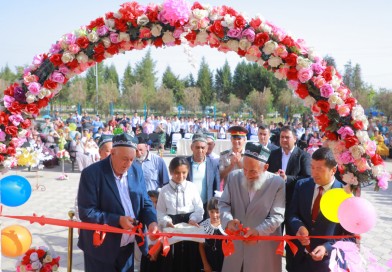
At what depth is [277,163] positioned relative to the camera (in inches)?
214

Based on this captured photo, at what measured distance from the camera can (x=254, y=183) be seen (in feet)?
13.0

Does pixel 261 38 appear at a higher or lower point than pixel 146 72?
lower

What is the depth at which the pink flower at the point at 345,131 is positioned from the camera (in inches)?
130

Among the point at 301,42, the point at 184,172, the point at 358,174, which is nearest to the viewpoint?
the point at 358,174

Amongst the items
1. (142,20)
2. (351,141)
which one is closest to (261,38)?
(142,20)

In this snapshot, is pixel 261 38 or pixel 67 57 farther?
pixel 67 57

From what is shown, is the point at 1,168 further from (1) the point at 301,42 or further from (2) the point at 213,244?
(1) the point at 301,42

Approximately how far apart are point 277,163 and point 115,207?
2.68m

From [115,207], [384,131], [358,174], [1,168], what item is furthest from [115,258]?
[384,131]

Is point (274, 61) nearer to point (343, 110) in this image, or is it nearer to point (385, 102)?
point (343, 110)

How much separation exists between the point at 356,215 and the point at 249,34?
1.87 m

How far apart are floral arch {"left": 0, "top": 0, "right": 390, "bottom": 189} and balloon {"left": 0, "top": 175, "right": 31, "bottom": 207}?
0.98 ft

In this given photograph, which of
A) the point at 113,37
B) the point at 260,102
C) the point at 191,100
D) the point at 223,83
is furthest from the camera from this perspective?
the point at 223,83

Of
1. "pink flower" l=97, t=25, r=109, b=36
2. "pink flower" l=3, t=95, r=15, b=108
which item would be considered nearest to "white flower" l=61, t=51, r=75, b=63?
"pink flower" l=97, t=25, r=109, b=36
